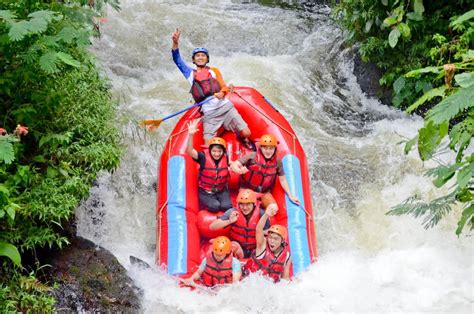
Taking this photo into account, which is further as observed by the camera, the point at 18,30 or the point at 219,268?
the point at 219,268

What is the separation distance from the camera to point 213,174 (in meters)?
4.94

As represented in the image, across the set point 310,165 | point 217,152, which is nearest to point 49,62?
point 217,152

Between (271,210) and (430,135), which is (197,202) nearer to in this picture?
(271,210)

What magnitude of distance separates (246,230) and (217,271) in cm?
50

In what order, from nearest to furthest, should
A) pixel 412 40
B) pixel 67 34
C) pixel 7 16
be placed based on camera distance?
pixel 7 16
pixel 67 34
pixel 412 40

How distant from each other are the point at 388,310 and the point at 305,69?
451 cm

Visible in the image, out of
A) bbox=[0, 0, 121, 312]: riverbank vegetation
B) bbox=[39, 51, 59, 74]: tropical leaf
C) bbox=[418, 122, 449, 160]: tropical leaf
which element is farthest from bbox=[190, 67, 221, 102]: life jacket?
bbox=[418, 122, 449, 160]: tropical leaf

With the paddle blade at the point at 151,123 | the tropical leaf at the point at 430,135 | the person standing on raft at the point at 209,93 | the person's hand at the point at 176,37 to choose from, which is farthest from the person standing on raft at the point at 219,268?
the person's hand at the point at 176,37

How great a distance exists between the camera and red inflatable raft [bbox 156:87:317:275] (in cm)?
450

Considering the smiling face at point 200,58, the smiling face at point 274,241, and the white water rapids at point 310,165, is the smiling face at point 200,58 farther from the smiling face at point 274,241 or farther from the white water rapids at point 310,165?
the smiling face at point 274,241

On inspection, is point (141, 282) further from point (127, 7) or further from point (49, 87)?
point (127, 7)

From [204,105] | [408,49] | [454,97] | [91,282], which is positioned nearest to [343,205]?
[204,105]

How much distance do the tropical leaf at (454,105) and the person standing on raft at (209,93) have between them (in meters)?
3.38

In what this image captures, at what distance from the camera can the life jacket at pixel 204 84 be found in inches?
220
